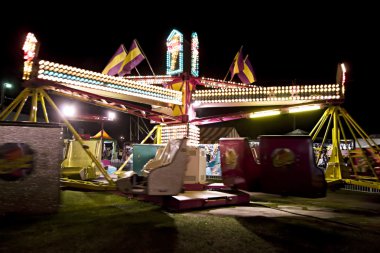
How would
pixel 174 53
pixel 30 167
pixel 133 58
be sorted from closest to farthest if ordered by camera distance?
pixel 30 167 → pixel 133 58 → pixel 174 53

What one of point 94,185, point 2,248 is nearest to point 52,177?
point 2,248

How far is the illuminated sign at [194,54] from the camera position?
15.2m

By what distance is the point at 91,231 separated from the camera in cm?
484

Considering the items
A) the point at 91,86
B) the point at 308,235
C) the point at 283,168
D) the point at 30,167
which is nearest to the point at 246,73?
the point at 91,86

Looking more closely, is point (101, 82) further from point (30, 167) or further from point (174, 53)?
point (30, 167)

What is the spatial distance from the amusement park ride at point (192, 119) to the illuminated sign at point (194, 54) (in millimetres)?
53

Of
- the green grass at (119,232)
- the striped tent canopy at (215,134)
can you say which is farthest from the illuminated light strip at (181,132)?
the striped tent canopy at (215,134)

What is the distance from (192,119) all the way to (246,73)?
411cm

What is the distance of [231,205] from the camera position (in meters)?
7.65

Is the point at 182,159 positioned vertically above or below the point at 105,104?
below

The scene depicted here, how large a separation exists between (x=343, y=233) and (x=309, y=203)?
140 inches

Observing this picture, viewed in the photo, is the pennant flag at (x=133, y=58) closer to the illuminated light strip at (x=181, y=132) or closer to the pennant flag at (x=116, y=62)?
the pennant flag at (x=116, y=62)

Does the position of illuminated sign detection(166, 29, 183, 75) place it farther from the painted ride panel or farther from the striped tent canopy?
the striped tent canopy

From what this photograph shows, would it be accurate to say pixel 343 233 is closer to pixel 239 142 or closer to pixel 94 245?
pixel 239 142
